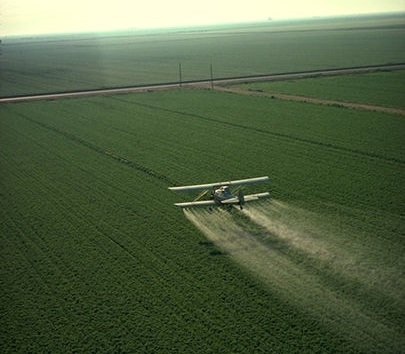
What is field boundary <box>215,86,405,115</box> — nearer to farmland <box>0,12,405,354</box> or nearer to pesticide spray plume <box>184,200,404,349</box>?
farmland <box>0,12,405,354</box>

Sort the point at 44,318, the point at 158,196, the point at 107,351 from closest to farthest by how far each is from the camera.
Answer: the point at 107,351
the point at 44,318
the point at 158,196

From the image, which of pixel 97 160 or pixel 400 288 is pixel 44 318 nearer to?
pixel 400 288

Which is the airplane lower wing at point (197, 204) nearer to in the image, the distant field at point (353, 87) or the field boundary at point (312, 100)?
the field boundary at point (312, 100)

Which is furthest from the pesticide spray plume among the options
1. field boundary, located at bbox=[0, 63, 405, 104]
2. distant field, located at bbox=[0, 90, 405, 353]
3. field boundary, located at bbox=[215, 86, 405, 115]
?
field boundary, located at bbox=[0, 63, 405, 104]

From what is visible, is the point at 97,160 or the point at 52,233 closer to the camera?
the point at 52,233

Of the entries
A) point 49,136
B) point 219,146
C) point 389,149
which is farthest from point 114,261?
point 49,136

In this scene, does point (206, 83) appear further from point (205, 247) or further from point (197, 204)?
point (205, 247)

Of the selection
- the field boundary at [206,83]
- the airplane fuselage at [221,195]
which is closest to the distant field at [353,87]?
the field boundary at [206,83]
